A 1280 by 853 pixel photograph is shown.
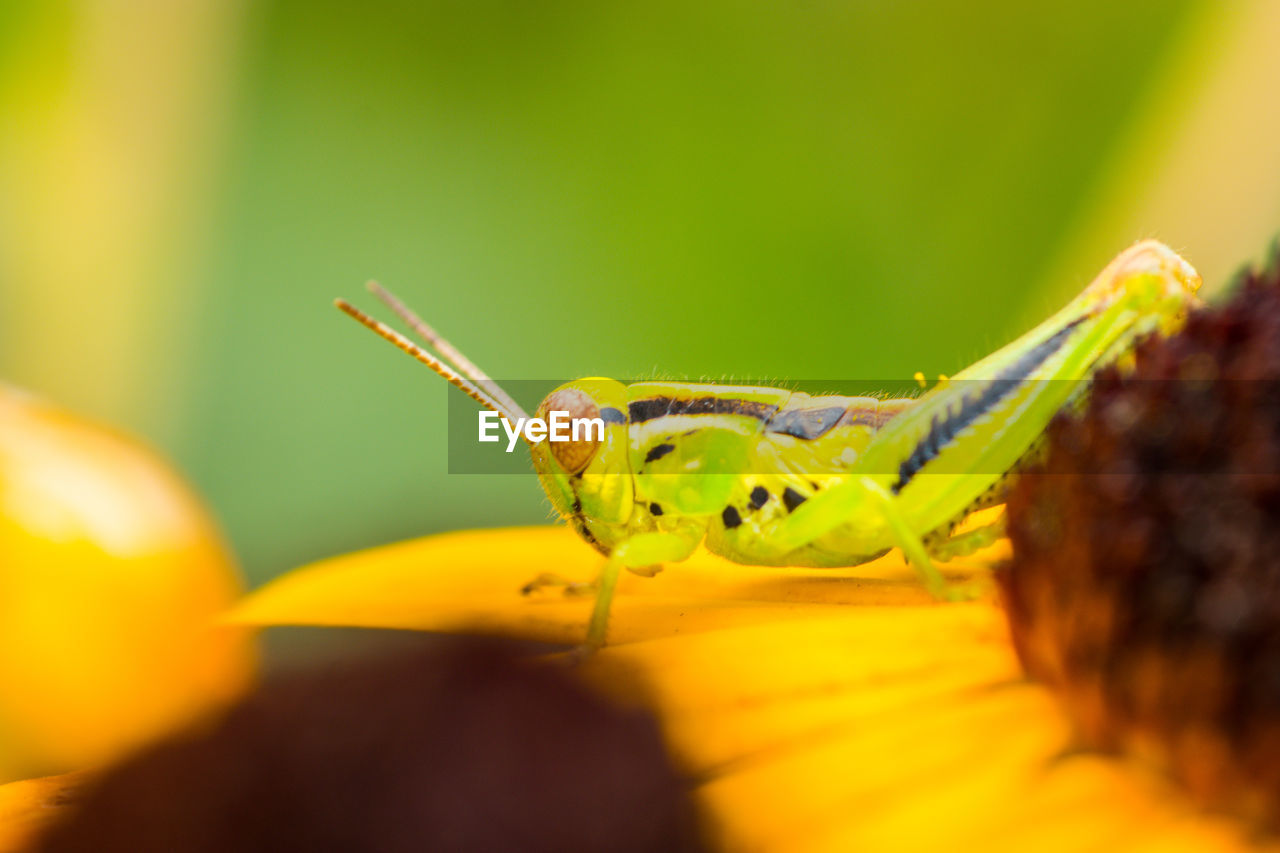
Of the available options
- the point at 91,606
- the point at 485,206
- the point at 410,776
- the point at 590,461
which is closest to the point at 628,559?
the point at 590,461

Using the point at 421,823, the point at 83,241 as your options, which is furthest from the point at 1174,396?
the point at 83,241

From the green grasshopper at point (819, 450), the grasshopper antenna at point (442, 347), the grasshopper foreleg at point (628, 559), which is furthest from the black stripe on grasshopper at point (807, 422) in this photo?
the grasshopper antenna at point (442, 347)

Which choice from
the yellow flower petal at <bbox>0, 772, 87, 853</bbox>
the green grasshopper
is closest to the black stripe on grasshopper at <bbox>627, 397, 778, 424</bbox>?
the green grasshopper

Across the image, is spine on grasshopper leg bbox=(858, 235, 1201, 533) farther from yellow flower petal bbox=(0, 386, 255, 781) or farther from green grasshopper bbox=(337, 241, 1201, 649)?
yellow flower petal bbox=(0, 386, 255, 781)

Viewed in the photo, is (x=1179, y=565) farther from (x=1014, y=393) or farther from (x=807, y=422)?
(x=807, y=422)

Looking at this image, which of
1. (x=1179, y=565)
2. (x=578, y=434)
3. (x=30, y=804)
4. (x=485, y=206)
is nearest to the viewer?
(x=1179, y=565)
